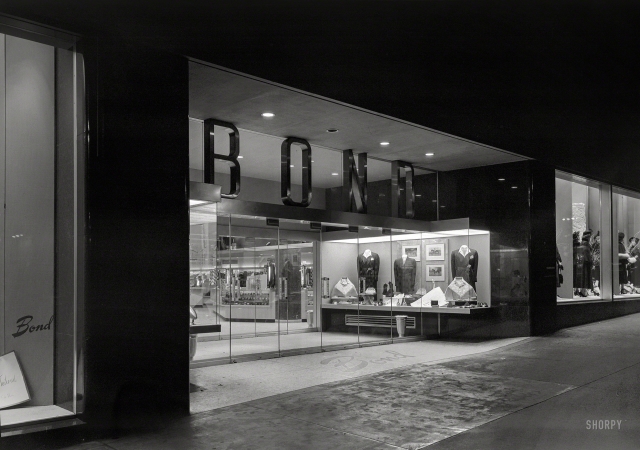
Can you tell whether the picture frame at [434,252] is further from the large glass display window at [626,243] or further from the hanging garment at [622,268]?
the hanging garment at [622,268]

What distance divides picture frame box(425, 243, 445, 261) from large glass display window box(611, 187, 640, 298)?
22.6ft

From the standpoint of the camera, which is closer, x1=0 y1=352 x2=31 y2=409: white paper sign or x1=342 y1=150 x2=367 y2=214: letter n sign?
x1=0 y1=352 x2=31 y2=409: white paper sign

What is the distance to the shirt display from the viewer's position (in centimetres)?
1184

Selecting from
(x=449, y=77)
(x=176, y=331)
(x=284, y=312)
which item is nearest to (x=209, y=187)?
(x=176, y=331)

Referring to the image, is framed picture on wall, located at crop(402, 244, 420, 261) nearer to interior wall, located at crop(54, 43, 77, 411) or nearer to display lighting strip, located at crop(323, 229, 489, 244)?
display lighting strip, located at crop(323, 229, 489, 244)

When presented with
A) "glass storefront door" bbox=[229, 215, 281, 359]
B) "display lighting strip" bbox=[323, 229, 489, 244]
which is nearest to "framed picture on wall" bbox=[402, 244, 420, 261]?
"display lighting strip" bbox=[323, 229, 489, 244]

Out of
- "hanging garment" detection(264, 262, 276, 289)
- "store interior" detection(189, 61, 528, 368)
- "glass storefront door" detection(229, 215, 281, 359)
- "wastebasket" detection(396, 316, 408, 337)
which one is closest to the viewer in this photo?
"store interior" detection(189, 61, 528, 368)

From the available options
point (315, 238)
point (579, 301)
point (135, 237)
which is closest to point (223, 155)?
point (315, 238)

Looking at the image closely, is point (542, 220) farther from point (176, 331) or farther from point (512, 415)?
point (176, 331)

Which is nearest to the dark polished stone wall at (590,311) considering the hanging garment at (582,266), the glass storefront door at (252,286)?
the hanging garment at (582,266)

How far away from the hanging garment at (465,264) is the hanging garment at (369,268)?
6.09ft

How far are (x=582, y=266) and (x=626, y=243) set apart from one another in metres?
4.03

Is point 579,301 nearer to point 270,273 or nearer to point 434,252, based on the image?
point 434,252

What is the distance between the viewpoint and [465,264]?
42.5 ft
